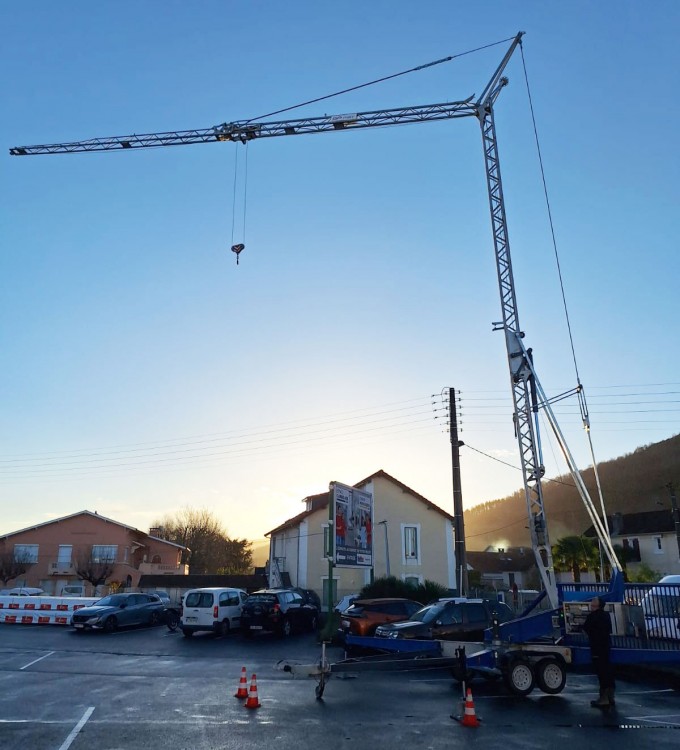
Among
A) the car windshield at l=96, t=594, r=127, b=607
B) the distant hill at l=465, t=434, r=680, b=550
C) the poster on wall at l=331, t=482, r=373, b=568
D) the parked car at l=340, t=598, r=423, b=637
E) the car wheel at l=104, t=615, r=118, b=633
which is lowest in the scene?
the car wheel at l=104, t=615, r=118, b=633

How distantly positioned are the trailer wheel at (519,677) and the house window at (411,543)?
26.2 meters

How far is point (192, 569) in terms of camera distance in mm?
75562

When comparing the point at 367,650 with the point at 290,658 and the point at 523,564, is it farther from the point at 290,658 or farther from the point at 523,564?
the point at 523,564

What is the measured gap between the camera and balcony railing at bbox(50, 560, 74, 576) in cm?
4891

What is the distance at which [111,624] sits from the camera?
963 inches

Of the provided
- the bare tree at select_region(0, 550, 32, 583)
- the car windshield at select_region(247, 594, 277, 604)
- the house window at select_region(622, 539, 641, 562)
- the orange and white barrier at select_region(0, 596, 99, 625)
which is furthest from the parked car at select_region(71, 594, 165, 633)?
the house window at select_region(622, 539, 641, 562)

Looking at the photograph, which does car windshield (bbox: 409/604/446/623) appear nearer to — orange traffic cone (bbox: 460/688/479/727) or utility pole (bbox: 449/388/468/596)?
orange traffic cone (bbox: 460/688/479/727)

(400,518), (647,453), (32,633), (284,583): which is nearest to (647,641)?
(32,633)

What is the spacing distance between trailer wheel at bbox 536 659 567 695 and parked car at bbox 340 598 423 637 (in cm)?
760

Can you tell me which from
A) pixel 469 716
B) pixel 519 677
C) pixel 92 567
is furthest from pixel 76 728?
pixel 92 567

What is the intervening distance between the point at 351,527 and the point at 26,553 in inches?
1709

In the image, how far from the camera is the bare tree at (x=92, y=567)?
45.5 metres

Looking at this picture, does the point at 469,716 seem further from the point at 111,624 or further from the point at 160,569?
the point at 160,569

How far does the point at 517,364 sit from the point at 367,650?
990 centimetres
